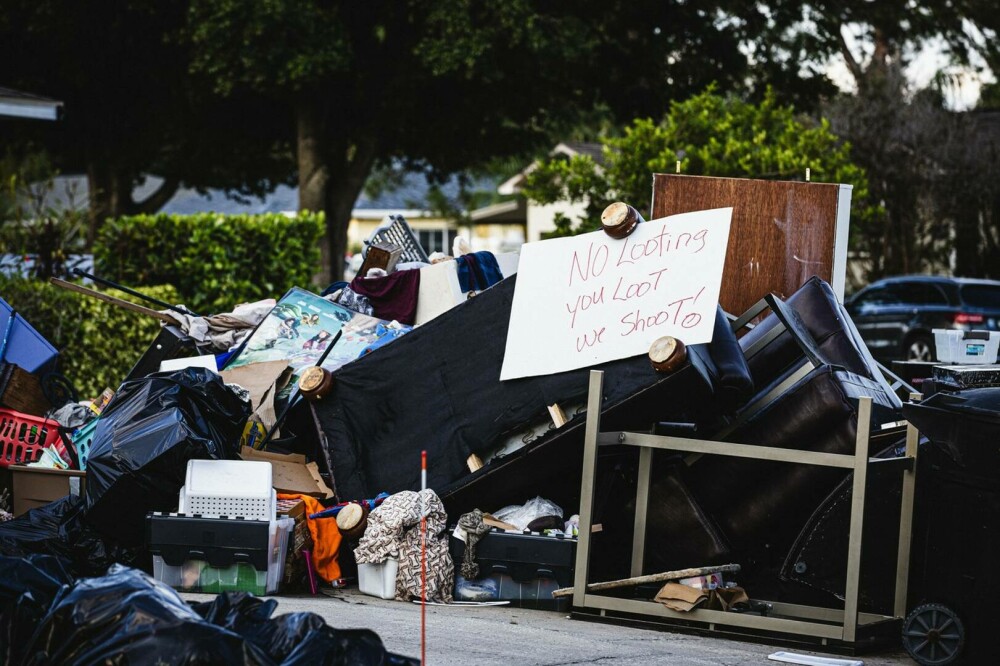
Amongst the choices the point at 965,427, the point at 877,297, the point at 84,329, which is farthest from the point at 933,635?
the point at 877,297

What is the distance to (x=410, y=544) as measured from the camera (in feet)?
17.9

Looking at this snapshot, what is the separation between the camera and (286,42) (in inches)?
696

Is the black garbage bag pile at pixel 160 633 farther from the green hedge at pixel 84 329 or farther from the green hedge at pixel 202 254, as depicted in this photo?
the green hedge at pixel 202 254

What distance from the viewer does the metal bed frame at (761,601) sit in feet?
16.2

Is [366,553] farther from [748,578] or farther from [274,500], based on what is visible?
[748,578]

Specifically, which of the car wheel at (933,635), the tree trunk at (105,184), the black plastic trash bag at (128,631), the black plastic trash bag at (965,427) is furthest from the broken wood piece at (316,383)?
the tree trunk at (105,184)

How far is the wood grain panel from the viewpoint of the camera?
721 centimetres

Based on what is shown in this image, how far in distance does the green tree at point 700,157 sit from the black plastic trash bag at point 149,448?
376 inches

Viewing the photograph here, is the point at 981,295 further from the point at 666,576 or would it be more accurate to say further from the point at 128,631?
the point at 128,631

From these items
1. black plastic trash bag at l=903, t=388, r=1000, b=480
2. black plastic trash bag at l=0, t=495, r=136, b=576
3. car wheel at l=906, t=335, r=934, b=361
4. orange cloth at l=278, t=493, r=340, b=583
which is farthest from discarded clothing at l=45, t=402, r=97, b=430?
car wheel at l=906, t=335, r=934, b=361

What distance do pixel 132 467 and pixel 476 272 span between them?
290cm

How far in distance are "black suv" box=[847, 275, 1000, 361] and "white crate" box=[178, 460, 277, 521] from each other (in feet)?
47.6

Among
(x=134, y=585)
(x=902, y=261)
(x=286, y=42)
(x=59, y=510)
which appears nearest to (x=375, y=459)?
Result: (x=59, y=510)

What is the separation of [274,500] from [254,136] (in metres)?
17.9
